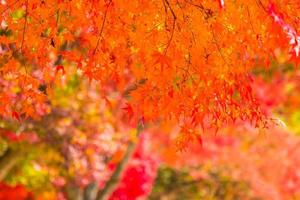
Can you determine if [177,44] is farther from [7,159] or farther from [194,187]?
[194,187]

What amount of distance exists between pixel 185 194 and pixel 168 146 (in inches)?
151

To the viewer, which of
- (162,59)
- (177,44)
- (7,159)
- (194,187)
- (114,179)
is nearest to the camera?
(162,59)

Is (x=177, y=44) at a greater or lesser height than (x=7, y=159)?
lesser

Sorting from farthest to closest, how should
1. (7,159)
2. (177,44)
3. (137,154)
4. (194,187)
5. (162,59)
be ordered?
(194,187), (137,154), (7,159), (177,44), (162,59)

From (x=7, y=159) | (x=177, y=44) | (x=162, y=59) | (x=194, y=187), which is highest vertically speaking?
(x=194, y=187)

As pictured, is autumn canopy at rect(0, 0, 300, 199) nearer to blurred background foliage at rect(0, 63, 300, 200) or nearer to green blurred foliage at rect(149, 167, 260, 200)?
blurred background foliage at rect(0, 63, 300, 200)

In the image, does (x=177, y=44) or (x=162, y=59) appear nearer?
(x=162, y=59)

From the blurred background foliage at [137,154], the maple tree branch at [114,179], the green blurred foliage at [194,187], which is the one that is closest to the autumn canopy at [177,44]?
the blurred background foliage at [137,154]

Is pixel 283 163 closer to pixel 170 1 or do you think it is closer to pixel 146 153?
pixel 146 153

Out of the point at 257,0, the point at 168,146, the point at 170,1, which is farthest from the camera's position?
the point at 168,146

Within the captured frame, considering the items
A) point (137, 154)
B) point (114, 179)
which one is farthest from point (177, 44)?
point (137, 154)

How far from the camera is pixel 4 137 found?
12.9 m

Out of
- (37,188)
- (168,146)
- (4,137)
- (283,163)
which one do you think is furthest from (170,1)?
(283,163)

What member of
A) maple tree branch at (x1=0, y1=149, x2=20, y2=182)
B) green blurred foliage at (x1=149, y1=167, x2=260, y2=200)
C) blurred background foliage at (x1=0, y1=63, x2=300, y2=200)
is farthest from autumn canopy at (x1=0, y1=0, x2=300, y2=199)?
green blurred foliage at (x1=149, y1=167, x2=260, y2=200)
